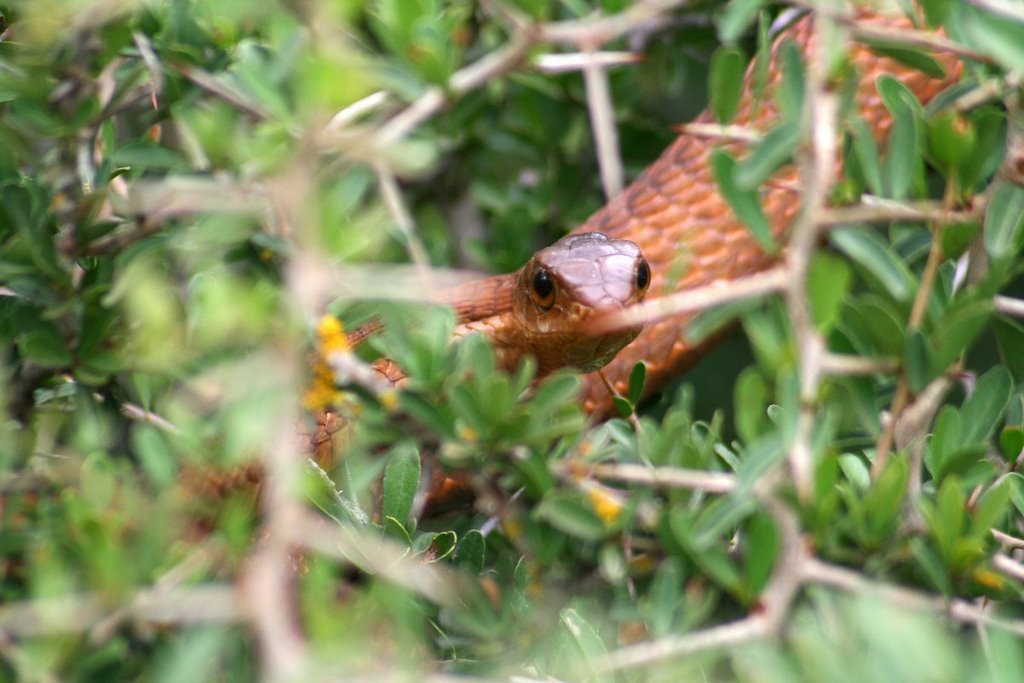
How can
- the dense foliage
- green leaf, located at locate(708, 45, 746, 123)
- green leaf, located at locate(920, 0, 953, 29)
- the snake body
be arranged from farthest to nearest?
1. the snake body
2. green leaf, located at locate(708, 45, 746, 123)
3. green leaf, located at locate(920, 0, 953, 29)
4. the dense foliage

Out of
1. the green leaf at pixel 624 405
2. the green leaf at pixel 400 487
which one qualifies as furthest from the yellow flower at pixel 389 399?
the green leaf at pixel 624 405

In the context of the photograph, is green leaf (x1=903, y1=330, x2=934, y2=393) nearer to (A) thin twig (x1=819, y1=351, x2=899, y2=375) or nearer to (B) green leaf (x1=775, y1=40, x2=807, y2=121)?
(A) thin twig (x1=819, y1=351, x2=899, y2=375)

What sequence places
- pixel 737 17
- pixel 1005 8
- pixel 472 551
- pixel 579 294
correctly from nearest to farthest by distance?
pixel 1005 8 → pixel 737 17 → pixel 472 551 → pixel 579 294

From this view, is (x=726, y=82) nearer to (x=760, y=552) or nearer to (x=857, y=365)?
(x=857, y=365)

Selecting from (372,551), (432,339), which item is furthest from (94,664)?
(432,339)

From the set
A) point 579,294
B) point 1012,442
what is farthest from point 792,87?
point 579,294

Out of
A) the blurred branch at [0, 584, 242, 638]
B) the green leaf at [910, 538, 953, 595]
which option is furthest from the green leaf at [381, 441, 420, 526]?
the green leaf at [910, 538, 953, 595]

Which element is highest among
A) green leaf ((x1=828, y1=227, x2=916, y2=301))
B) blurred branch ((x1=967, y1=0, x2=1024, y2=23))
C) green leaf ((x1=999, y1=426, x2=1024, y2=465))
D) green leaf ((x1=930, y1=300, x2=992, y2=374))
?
blurred branch ((x1=967, y1=0, x2=1024, y2=23))
